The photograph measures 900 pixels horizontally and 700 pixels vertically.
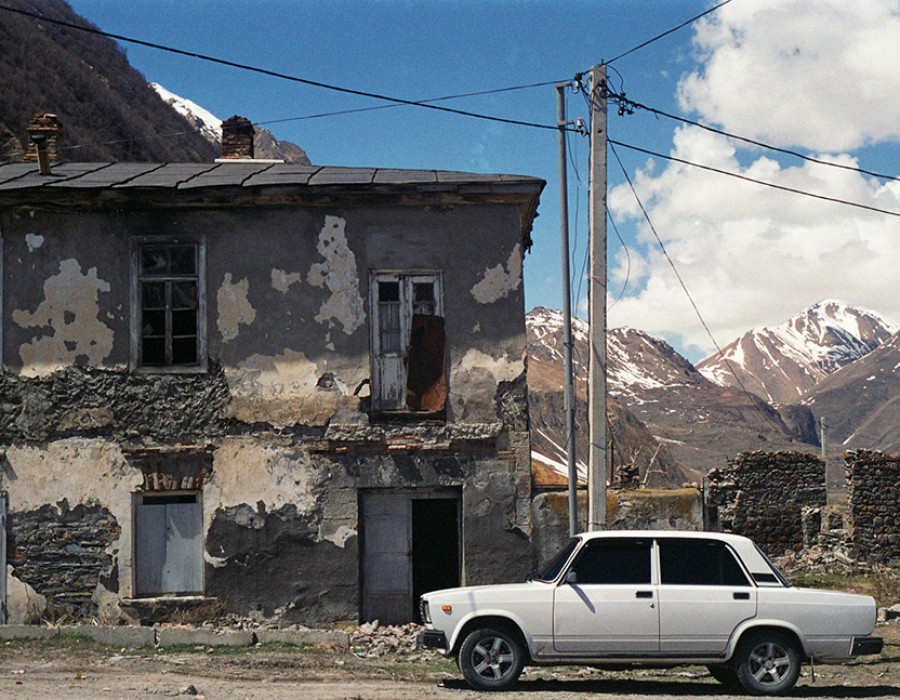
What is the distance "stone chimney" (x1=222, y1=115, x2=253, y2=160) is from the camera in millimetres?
21016

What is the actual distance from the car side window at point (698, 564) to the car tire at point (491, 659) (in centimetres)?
164

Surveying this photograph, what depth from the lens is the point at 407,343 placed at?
1692 cm

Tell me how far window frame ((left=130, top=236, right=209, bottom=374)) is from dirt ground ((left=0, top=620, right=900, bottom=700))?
3845mm

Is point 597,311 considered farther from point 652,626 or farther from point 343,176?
point 343,176

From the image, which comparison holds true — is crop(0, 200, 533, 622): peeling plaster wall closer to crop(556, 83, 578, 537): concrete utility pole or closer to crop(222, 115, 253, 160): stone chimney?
crop(556, 83, 578, 537): concrete utility pole

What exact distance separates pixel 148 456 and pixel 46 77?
34193 mm

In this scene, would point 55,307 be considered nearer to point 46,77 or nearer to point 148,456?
point 148,456

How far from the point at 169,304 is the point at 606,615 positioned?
832cm

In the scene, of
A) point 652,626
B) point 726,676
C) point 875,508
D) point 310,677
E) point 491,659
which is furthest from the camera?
point 875,508

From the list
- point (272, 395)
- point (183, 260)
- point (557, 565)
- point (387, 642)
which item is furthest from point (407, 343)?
point (557, 565)

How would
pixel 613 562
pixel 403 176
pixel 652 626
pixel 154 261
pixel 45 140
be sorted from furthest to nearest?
pixel 45 140
pixel 403 176
pixel 154 261
pixel 613 562
pixel 652 626

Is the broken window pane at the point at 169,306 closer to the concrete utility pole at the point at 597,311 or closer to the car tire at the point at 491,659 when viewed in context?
the concrete utility pole at the point at 597,311

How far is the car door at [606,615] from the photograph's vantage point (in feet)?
38.1

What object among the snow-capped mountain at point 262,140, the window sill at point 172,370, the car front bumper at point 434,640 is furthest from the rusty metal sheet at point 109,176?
the snow-capped mountain at point 262,140
